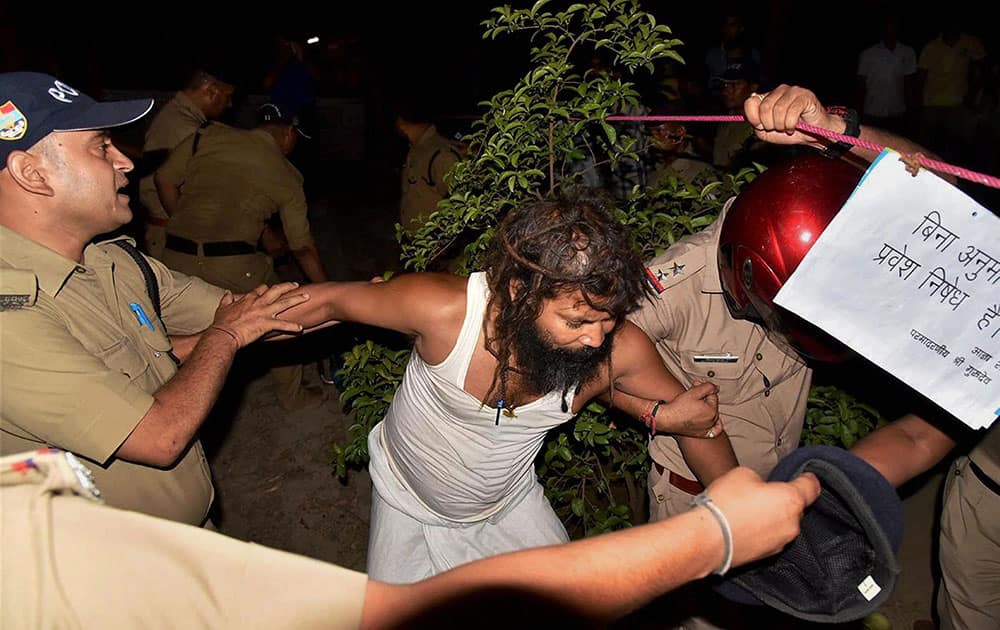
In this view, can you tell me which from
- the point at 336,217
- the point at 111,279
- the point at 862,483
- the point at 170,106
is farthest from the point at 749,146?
the point at 336,217

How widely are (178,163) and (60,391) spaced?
12.0 ft

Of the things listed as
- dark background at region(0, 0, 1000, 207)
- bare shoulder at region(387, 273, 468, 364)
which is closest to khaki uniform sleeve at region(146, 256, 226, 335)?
bare shoulder at region(387, 273, 468, 364)

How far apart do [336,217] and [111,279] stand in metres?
8.77

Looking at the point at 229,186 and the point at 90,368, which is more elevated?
the point at 90,368

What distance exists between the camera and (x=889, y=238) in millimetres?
1951

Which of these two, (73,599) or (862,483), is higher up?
(73,599)

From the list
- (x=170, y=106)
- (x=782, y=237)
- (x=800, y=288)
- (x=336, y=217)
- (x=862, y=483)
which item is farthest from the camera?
(x=336, y=217)

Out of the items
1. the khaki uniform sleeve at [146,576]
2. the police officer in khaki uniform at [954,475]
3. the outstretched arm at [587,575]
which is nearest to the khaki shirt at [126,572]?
the khaki uniform sleeve at [146,576]

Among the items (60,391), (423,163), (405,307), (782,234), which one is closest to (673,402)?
(782,234)

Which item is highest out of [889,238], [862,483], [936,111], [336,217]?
[889,238]

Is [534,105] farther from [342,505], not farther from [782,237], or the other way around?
[342,505]

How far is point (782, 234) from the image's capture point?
2.43 meters

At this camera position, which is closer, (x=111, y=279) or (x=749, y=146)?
(x=111, y=279)

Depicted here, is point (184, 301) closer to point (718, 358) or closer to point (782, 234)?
point (718, 358)
